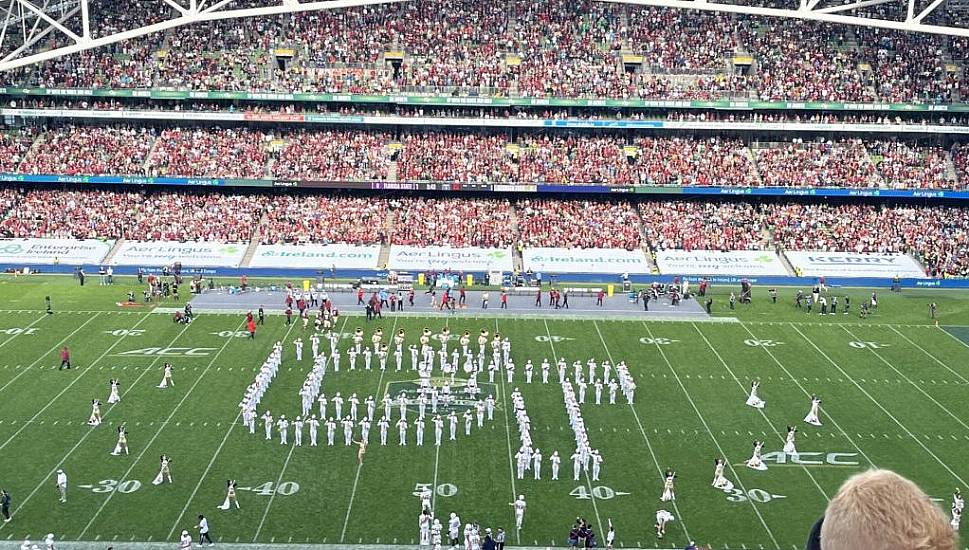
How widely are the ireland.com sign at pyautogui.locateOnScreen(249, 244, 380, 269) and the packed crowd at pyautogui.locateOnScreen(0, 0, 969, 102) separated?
345 inches

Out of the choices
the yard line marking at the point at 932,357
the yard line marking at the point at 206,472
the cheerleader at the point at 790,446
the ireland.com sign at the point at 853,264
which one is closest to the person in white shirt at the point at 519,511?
the yard line marking at the point at 206,472

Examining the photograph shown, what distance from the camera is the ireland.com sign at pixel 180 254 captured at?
4584 centimetres

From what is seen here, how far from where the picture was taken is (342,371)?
31.4m

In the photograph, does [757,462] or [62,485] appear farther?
[757,462]

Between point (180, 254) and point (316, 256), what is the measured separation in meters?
5.80

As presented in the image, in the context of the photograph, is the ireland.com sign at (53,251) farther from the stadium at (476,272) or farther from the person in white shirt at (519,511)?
the person in white shirt at (519,511)

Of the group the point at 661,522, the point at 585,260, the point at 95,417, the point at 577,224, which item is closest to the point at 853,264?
the point at 585,260

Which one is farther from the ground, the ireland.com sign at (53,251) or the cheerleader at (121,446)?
the ireland.com sign at (53,251)

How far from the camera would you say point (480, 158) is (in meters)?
52.0

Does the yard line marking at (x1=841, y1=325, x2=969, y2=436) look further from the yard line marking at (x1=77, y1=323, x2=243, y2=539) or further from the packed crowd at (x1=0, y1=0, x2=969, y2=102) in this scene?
the packed crowd at (x1=0, y1=0, x2=969, y2=102)

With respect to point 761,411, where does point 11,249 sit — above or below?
above

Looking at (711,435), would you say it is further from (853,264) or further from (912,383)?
(853,264)

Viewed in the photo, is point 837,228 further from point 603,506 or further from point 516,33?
point 603,506

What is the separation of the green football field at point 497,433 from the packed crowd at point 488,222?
10.3m
